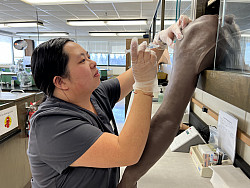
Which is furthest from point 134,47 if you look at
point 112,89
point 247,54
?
point 112,89

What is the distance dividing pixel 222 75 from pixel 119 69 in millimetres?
10526

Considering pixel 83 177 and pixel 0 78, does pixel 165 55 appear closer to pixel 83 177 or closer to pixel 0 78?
pixel 83 177

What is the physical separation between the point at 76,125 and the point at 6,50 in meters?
11.3

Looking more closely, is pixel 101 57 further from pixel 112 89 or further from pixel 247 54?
pixel 247 54

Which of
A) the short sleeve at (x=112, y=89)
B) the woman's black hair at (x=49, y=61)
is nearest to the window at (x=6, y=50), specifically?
the short sleeve at (x=112, y=89)

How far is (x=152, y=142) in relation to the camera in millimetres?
627

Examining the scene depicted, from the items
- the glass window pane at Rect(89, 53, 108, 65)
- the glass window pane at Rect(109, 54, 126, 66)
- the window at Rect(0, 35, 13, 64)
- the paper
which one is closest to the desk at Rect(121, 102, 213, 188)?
the paper

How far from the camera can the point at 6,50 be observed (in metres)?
9.77

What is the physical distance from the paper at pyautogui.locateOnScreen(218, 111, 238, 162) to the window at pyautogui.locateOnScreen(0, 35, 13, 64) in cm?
1112

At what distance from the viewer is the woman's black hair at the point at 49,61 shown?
728mm

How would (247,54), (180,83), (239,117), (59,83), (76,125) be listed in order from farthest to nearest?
(239,117) < (59,83) < (76,125) < (180,83) < (247,54)

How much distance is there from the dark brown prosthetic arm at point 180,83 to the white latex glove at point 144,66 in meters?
0.08

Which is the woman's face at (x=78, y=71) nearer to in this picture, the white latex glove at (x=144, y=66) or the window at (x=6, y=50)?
the white latex glove at (x=144, y=66)

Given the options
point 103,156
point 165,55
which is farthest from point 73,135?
point 165,55
